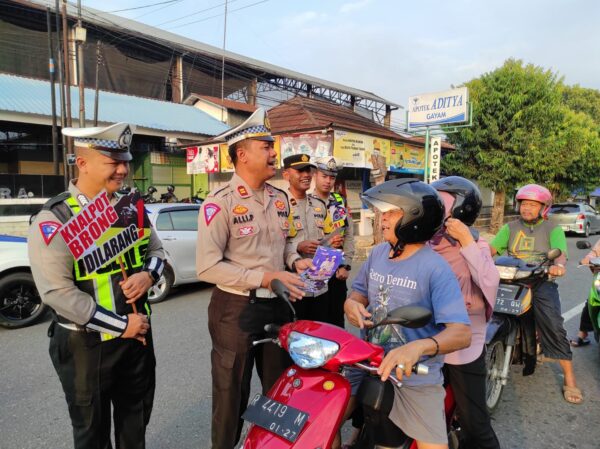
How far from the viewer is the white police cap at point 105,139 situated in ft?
6.38

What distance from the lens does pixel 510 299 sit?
324 centimetres

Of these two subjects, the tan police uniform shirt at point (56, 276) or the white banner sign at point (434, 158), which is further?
the white banner sign at point (434, 158)

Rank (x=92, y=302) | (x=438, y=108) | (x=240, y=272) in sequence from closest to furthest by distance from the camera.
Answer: (x=92, y=302) < (x=240, y=272) < (x=438, y=108)

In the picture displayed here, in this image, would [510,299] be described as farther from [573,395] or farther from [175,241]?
[175,241]

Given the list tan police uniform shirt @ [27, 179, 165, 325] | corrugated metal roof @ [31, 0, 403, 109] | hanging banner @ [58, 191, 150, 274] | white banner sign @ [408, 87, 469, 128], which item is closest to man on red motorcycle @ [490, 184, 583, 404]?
hanging banner @ [58, 191, 150, 274]

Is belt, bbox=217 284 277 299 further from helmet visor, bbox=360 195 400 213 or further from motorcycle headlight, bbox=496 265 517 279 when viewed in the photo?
motorcycle headlight, bbox=496 265 517 279

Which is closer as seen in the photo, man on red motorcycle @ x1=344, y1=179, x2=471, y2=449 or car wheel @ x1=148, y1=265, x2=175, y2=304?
man on red motorcycle @ x1=344, y1=179, x2=471, y2=449

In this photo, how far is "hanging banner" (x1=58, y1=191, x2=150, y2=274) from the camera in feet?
5.94

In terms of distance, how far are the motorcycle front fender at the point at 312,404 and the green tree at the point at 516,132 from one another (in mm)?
15697

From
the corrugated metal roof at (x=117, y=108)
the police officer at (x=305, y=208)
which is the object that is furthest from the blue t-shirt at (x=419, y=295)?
the corrugated metal roof at (x=117, y=108)

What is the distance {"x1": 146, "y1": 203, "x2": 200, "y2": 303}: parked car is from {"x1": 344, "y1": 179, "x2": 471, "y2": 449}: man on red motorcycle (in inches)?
208

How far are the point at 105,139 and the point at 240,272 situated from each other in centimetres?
90

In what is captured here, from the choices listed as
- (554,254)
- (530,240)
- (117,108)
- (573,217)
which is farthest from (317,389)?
(573,217)

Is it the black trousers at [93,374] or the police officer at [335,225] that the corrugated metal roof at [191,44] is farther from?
the black trousers at [93,374]
